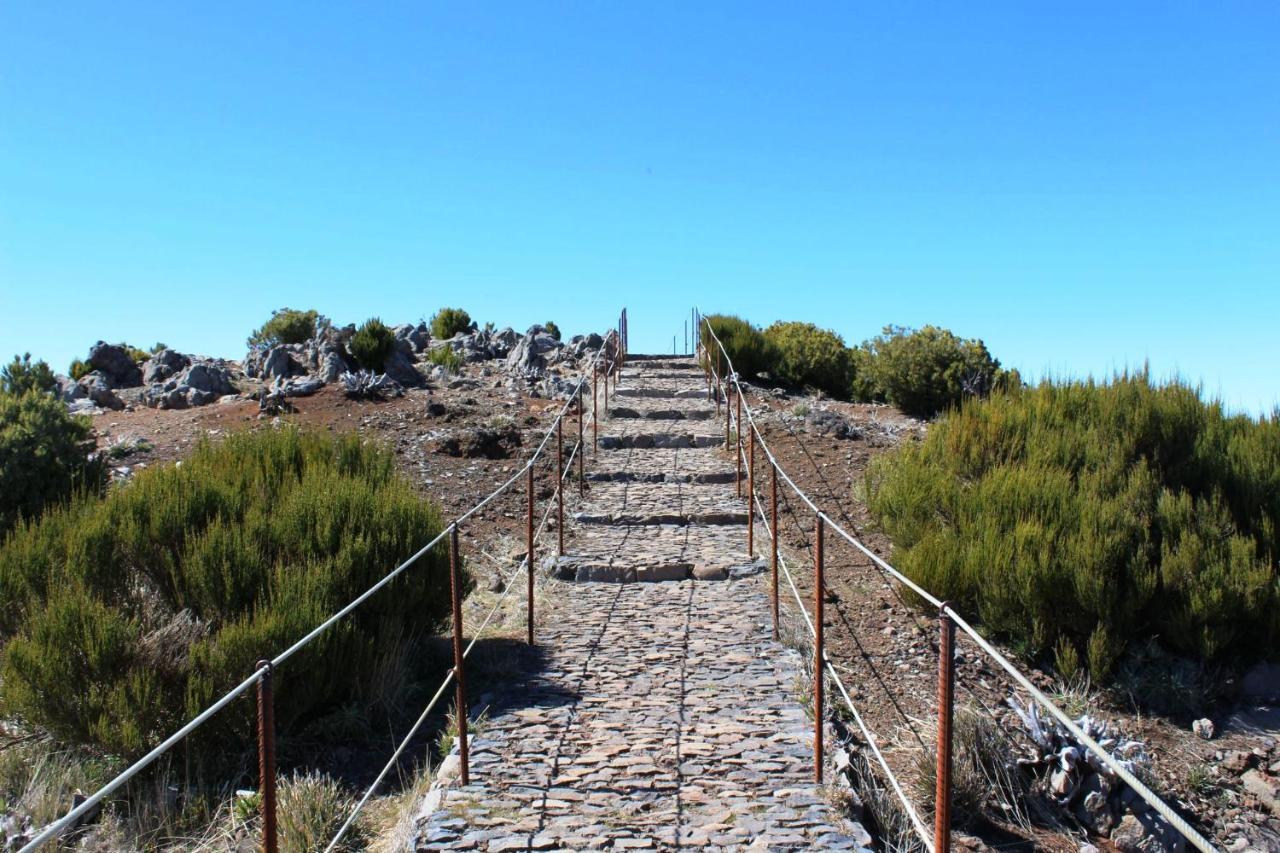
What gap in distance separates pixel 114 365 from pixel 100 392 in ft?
9.48

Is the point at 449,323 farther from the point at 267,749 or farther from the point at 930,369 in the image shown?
the point at 267,749

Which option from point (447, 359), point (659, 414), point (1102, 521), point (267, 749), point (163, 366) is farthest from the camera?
point (447, 359)

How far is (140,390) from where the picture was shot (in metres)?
20.1

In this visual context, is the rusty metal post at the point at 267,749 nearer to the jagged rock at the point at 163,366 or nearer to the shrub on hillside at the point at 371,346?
the shrub on hillside at the point at 371,346

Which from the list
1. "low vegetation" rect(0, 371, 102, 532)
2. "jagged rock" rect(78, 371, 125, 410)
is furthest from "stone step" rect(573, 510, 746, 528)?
"jagged rock" rect(78, 371, 125, 410)

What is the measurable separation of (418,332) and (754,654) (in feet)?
63.8

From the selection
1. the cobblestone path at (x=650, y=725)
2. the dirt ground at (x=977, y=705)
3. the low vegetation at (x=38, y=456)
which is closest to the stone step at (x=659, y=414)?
the cobblestone path at (x=650, y=725)

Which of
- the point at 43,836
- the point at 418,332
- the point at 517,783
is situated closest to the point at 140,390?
the point at 418,332

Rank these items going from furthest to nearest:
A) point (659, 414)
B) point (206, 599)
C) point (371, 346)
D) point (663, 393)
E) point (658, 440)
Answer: point (371, 346), point (663, 393), point (659, 414), point (658, 440), point (206, 599)

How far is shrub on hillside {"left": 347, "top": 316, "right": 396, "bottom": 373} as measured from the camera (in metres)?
19.3

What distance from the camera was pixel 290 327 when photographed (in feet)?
82.6

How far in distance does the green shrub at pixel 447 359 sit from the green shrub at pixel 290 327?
4262 millimetres

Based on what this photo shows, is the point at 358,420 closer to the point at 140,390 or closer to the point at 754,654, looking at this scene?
the point at 140,390

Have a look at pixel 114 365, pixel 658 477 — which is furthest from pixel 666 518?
pixel 114 365
